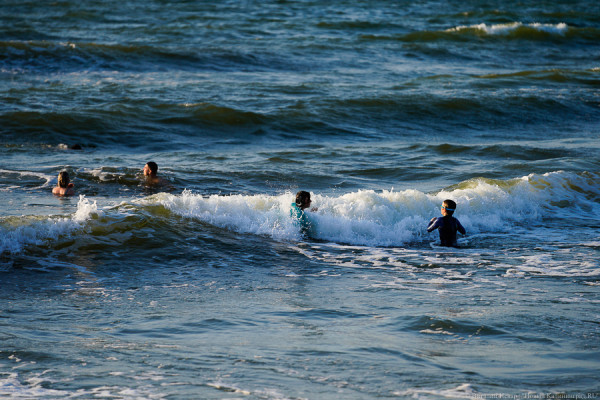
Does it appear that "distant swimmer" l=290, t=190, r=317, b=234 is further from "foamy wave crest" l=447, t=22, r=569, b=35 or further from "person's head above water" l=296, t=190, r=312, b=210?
"foamy wave crest" l=447, t=22, r=569, b=35

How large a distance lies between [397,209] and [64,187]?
19.5 ft

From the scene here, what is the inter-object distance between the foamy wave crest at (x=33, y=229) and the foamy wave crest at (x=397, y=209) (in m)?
1.70

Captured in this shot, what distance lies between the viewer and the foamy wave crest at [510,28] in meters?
39.8

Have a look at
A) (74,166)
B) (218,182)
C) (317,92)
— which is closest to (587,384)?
(218,182)

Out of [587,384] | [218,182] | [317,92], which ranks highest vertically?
[317,92]

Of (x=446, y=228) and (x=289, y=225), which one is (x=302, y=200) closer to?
(x=289, y=225)

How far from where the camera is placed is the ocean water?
5922 millimetres

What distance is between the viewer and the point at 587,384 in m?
5.51

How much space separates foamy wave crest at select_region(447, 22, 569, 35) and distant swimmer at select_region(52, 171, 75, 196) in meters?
29.7

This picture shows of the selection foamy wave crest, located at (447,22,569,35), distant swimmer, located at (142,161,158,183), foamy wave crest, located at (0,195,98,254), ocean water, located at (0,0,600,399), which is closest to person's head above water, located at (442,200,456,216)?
ocean water, located at (0,0,600,399)

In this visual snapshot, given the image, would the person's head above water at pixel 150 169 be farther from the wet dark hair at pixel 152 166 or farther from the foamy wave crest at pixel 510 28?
the foamy wave crest at pixel 510 28

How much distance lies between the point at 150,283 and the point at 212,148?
32.9ft

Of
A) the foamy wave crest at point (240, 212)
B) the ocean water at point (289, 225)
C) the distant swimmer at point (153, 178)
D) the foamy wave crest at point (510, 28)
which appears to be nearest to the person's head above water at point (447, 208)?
the ocean water at point (289, 225)

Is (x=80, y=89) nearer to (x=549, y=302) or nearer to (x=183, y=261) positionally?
(x=183, y=261)
